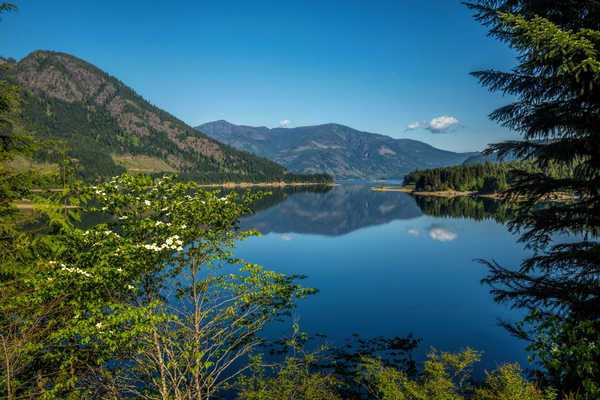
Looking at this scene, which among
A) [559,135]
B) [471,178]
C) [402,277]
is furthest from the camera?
[471,178]

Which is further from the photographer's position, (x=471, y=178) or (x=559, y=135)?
(x=471, y=178)

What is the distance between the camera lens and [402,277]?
3125 cm

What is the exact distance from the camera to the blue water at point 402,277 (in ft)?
64.6

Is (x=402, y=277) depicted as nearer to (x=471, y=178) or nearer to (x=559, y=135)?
(x=559, y=135)

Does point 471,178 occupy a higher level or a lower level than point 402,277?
higher

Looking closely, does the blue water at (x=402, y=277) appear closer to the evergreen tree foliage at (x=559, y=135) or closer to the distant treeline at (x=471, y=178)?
the evergreen tree foliage at (x=559, y=135)

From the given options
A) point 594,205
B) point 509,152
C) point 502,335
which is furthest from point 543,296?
point 502,335

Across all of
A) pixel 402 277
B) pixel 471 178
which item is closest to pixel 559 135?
pixel 402 277

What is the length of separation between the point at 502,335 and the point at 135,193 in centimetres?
2391

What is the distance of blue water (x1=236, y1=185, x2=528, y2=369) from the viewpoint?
19.7m

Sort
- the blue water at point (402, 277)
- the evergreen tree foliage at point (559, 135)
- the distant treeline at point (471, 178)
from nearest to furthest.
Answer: the evergreen tree foliage at point (559, 135) < the blue water at point (402, 277) < the distant treeline at point (471, 178)

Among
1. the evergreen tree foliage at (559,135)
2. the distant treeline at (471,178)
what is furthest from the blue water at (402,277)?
the distant treeline at (471,178)

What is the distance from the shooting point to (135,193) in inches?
318

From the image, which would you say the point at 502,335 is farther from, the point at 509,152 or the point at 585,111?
the point at 585,111
